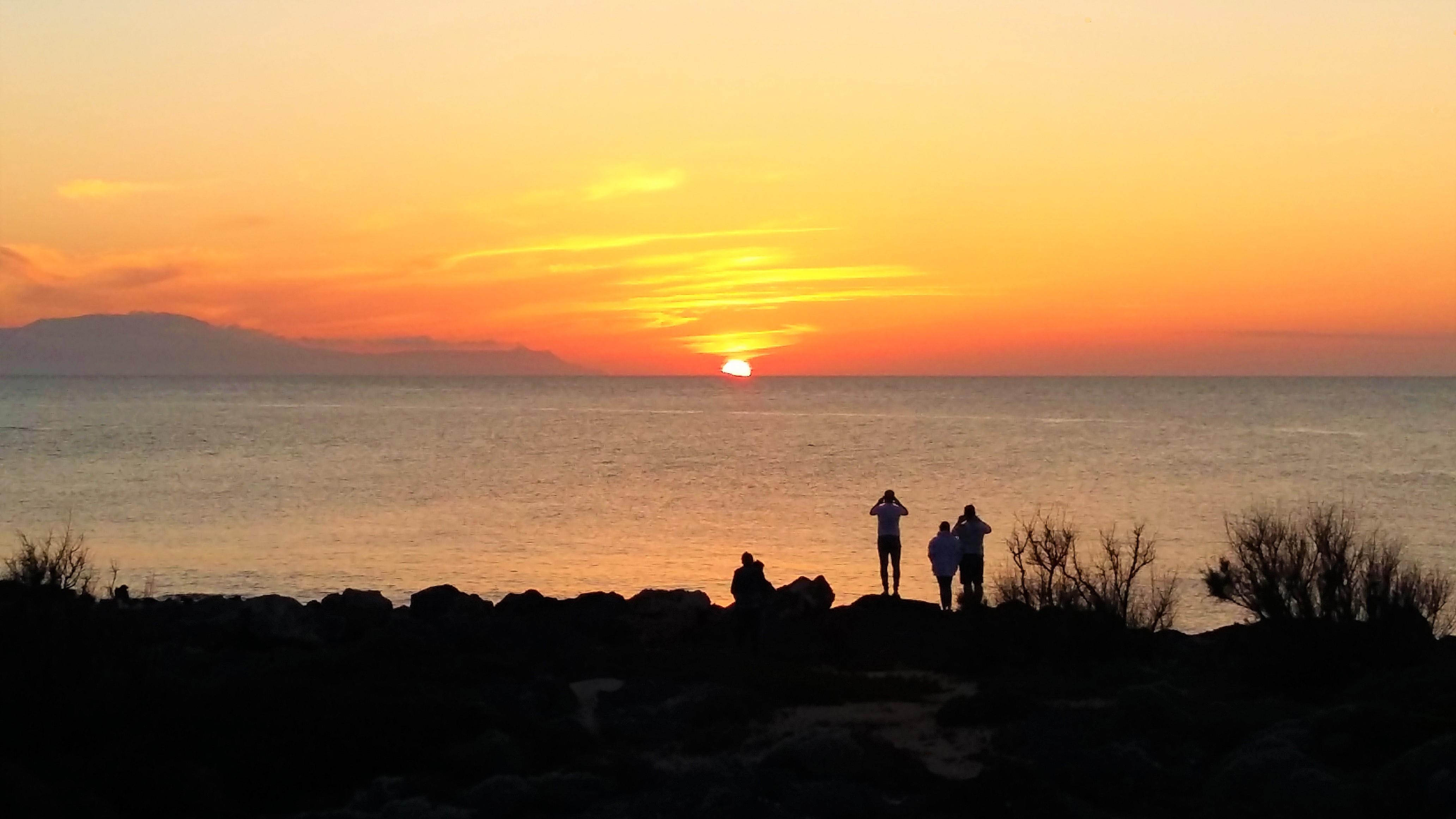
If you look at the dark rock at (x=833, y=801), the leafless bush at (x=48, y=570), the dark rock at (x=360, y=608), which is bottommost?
the dark rock at (x=833, y=801)

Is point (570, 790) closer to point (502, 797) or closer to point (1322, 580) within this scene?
point (502, 797)

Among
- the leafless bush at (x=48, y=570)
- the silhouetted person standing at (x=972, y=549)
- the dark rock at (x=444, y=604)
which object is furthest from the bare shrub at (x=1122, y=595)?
the leafless bush at (x=48, y=570)

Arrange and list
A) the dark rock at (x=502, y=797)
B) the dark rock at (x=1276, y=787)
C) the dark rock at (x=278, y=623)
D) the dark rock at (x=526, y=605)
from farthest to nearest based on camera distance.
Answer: the dark rock at (x=526, y=605) → the dark rock at (x=278, y=623) → the dark rock at (x=502, y=797) → the dark rock at (x=1276, y=787)

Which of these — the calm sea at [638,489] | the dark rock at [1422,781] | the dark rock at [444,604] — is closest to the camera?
the dark rock at [1422,781]

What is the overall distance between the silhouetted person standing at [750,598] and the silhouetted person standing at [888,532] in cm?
493

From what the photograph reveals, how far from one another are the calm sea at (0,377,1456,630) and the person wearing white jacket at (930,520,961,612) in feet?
18.6

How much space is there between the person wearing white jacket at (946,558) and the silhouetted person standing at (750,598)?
3792mm

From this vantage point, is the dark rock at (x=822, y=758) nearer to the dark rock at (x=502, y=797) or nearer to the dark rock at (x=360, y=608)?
the dark rock at (x=502, y=797)

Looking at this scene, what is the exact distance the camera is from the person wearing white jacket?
76.9 ft

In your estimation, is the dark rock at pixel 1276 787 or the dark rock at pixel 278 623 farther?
the dark rock at pixel 278 623

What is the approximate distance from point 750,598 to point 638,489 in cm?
4015

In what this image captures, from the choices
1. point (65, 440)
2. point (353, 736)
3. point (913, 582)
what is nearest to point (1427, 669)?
point (353, 736)

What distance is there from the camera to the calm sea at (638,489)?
3747 centimetres

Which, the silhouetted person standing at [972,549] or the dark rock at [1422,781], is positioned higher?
the silhouetted person standing at [972,549]
